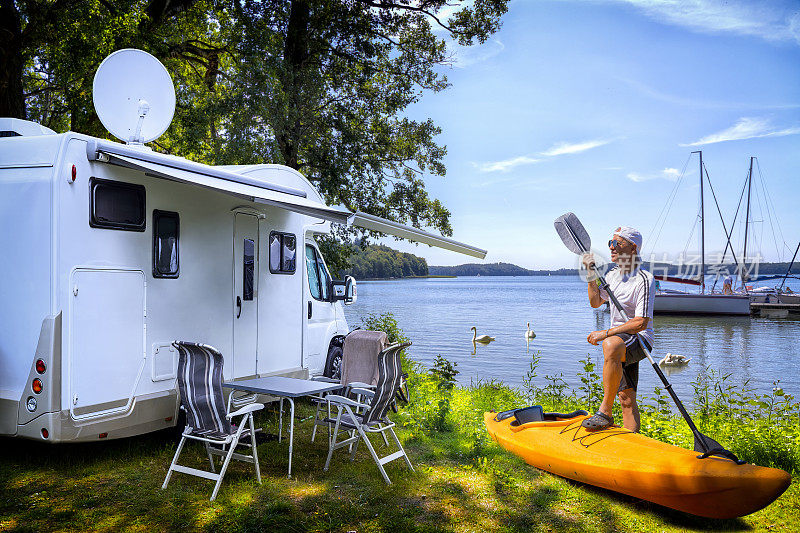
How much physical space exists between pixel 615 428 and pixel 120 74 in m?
6.08

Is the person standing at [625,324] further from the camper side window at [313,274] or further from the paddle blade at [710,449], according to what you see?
the camper side window at [313,274]

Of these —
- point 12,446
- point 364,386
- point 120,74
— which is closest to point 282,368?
point 364,386

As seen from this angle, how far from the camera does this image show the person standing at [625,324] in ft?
16.9

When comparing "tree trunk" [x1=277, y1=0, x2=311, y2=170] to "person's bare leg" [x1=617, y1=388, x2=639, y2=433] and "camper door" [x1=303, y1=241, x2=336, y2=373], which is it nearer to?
"camper door" [x1=303, y1=241, x2=336, y2=373]

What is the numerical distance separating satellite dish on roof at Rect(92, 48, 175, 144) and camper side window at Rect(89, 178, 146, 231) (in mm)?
1065

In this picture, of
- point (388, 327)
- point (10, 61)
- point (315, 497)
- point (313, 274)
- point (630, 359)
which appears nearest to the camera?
point (315, 497)

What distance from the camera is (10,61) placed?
34.9 feet

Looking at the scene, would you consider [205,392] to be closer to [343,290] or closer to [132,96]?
[132,96]

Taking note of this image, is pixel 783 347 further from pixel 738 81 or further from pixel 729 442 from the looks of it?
pixel 738 81

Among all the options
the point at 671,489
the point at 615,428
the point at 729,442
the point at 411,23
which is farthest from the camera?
the point at 411,23

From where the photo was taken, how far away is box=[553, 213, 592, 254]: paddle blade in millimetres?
5512

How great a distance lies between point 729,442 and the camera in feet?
19.7

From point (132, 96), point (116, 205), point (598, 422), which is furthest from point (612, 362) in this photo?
Result: point (132, 96)

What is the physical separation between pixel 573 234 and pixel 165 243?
3801 mm
